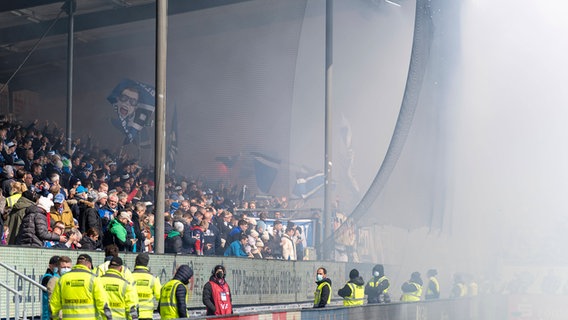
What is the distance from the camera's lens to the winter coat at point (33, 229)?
13508mm

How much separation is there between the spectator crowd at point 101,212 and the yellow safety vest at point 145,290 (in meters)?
1.65

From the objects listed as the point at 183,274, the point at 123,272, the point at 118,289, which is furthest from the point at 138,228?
the point at 118,289

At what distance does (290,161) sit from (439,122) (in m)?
8.41

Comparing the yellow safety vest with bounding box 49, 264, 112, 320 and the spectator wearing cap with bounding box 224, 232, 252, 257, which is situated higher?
the spectator wearing cap with bounding box 224, 232, 252, 257

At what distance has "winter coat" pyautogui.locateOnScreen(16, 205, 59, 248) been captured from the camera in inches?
532

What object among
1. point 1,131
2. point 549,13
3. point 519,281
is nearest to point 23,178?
point 1,131

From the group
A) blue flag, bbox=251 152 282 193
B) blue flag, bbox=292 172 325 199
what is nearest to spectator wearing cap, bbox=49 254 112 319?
blue flag, bbox=292 172 325 199

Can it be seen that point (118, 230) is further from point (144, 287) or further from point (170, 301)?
point (144, 287)

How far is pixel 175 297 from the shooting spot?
1252 cm

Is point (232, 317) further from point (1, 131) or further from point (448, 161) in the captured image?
point (448, 161)

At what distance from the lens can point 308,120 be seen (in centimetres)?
3588

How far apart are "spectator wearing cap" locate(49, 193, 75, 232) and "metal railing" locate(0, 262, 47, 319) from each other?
11.6 ft

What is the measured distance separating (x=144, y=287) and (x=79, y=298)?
1.89 metres

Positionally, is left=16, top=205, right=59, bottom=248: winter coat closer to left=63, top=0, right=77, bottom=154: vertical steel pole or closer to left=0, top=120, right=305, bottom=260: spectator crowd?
left=0, top=120, right=305, bottom=260: spectator crowd
